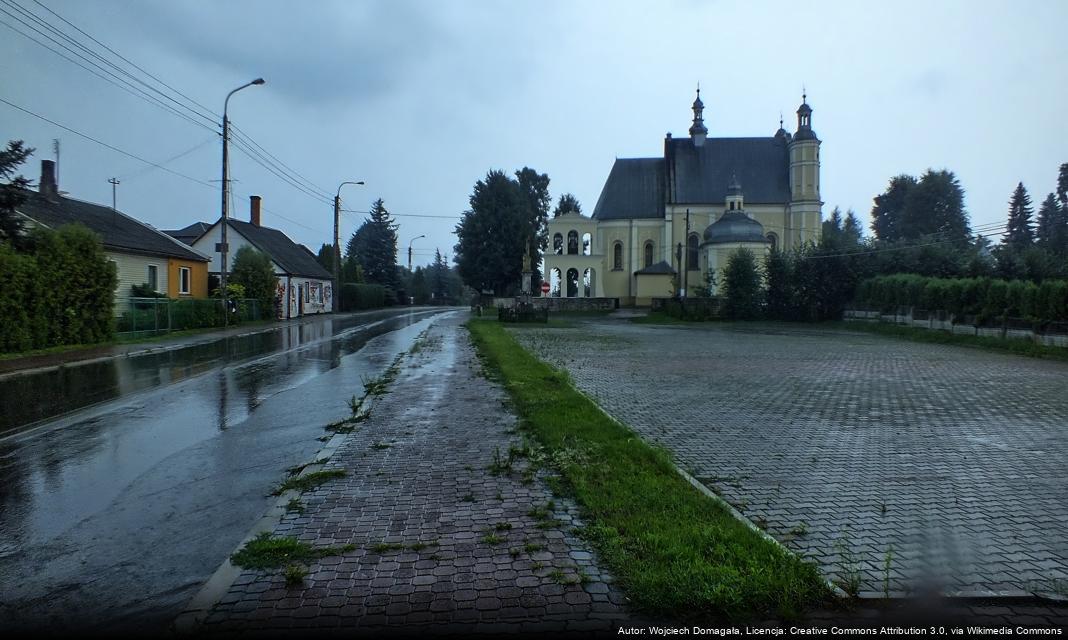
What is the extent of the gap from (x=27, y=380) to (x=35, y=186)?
26.0 feet

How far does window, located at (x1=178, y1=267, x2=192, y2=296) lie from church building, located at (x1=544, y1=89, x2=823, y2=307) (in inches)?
1304

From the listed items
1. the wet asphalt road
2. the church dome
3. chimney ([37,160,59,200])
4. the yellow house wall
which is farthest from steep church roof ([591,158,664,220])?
the wet asphalt road

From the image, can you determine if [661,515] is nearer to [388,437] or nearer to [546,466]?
[546,466]

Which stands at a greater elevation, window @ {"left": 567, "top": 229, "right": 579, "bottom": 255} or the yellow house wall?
window @ {"left": 567, "top": 229, "right": 579, "bottom": 255}

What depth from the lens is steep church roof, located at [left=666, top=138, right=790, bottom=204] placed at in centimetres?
6419

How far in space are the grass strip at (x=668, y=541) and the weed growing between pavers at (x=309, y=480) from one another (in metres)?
2.09

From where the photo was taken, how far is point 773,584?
3.70 metres

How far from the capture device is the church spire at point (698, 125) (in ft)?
221

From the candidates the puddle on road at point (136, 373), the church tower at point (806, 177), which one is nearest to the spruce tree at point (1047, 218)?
the church tower at point (806, 177)

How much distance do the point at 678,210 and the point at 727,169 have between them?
6.91 m

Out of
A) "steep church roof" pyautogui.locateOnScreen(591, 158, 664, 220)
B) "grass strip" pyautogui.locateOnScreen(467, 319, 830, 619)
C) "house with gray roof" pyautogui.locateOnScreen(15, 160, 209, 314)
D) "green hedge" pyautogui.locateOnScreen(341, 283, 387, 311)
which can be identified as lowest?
"grass strip" pyautogui.locateOnScreen(467, 319, 830, 619)

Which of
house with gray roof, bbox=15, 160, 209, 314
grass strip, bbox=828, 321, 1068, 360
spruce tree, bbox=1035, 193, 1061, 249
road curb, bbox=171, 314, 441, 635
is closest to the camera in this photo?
road curb, bbox=171, 314, 441, 635

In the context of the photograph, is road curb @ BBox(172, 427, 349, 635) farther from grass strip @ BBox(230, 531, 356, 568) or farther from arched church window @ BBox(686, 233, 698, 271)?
arched church window @ BBox(686, 233, 698, 271)

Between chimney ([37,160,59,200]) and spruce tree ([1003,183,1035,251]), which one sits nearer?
chimney ([37,160,59,200])
